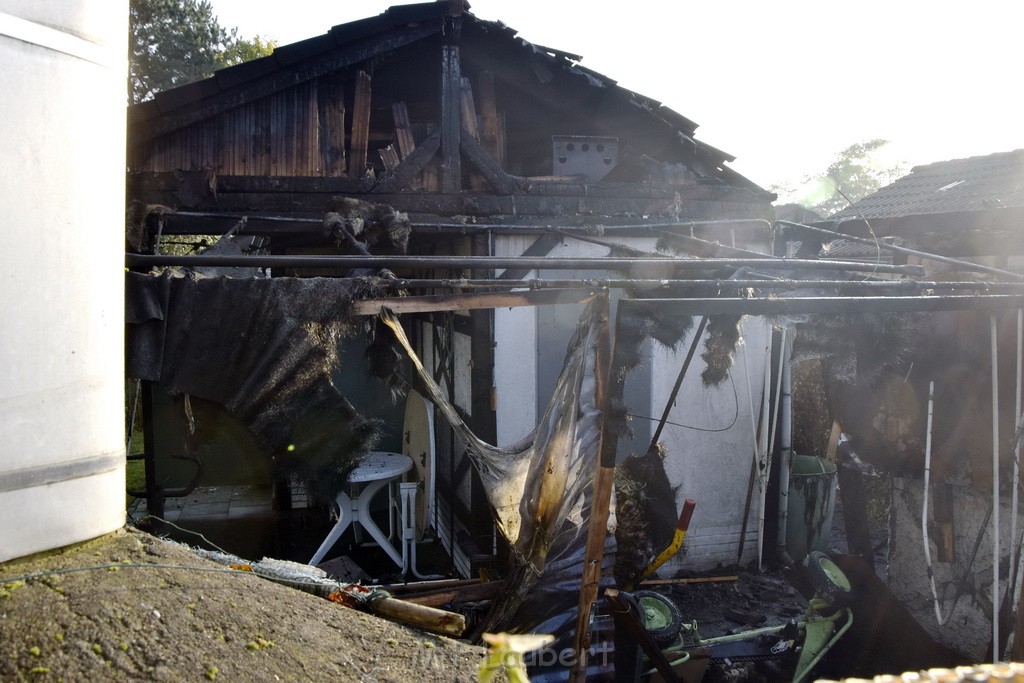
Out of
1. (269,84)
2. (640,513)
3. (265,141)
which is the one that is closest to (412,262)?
(265,141)

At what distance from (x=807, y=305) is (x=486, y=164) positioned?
12.9ft

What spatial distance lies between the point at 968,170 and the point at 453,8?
1068cm

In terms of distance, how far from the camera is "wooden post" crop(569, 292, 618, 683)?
142 inches

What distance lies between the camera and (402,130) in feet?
23.2

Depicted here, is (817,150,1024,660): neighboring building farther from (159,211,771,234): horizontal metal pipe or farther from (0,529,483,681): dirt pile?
(0,529,483,681): dirt pile

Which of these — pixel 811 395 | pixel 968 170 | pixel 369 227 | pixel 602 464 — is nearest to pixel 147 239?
pixel 369 227

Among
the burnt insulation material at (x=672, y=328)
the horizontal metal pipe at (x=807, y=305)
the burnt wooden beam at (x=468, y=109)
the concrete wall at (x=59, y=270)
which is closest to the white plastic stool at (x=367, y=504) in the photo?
the burnt insulation material at (x=672, y=328)

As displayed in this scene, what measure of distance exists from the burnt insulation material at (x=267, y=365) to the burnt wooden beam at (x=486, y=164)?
12.5ft

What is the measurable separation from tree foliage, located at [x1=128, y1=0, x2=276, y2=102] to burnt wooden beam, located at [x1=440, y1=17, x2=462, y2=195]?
43.0 feet

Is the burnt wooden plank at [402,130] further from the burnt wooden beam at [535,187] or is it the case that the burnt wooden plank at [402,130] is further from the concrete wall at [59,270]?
the concrete wall at [59,270]

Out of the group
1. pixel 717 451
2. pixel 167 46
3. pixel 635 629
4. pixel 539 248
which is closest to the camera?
pixel 635 629

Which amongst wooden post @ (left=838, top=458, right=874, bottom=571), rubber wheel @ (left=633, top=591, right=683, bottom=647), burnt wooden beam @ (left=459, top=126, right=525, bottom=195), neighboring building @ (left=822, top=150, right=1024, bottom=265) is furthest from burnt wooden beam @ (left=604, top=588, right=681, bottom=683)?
burnt wooden beam @ (left=459, top=126, right=525, bottom=195)

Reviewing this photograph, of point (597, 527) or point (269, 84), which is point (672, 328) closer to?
point (597, 527)

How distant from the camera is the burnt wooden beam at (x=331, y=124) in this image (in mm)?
6809
